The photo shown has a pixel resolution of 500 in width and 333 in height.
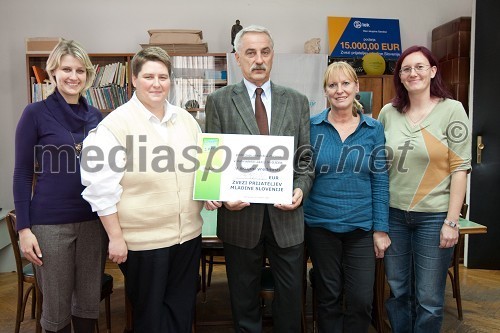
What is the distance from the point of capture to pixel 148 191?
1.64m

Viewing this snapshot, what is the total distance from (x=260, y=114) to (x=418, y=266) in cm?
107

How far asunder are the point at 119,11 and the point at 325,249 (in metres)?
3.65

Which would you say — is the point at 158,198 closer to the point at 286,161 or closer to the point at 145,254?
the point at 145,254

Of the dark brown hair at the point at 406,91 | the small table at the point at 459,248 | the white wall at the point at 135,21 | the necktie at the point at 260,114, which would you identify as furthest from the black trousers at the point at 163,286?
the white wall at the point at 135,21

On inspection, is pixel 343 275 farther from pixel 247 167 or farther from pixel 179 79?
pixel 179 79

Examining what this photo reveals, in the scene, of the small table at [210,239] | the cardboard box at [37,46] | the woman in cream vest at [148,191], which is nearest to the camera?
the woman in cream vest at [148,191]

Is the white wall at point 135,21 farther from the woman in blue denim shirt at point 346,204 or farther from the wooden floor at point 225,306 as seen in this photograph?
the woman in blue denim shirt at point 346,204

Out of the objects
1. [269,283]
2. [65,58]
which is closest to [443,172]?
[269,283]

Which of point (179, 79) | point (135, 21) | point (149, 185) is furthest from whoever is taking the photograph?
point (135, 21)

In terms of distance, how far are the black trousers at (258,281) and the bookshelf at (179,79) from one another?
2.57m

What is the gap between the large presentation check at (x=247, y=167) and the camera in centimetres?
177

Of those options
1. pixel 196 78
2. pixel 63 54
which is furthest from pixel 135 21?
pixel 63 54

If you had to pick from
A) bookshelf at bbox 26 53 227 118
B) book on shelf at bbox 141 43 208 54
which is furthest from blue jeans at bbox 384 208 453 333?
book on shelf at bbox 141 43 208 54

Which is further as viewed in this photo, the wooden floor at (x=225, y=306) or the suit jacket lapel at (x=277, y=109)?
the wooden floor at (x=225, y=306)
